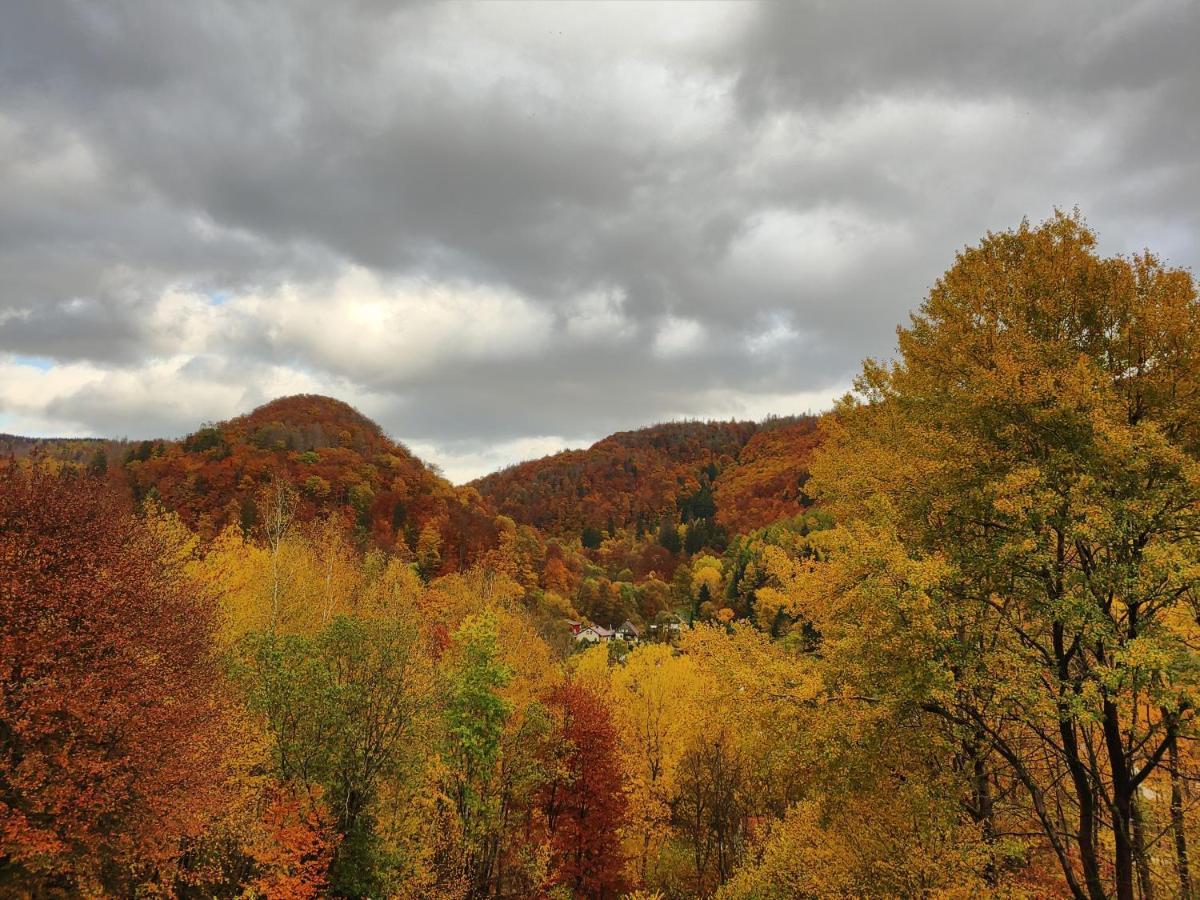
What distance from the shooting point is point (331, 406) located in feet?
445

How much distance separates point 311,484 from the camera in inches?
3241

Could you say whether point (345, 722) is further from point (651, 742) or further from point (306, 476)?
point (306, 476)

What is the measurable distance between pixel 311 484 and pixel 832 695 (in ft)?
267

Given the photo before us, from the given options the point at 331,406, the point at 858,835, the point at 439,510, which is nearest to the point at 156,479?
the point at 439,510

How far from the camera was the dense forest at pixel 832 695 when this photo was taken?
10.5m

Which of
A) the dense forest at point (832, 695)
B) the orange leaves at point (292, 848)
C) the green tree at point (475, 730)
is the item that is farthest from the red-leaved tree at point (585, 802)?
the orange leaves at point (292, 848)

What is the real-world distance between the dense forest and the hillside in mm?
51850

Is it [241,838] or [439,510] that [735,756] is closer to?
[241,838]

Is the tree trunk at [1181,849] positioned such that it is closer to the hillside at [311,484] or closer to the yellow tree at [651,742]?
the yellow tree at [651,742]

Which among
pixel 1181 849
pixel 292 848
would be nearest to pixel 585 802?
pixel 292 848

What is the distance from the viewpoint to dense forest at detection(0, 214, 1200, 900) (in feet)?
34.5

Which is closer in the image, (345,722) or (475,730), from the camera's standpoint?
(345,722)

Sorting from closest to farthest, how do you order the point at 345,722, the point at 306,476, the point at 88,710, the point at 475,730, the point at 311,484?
1. the point at 88,710
2. the point at 345,722
3. the point at 475,730
4. the point at 311,484
5. the point at 306,476

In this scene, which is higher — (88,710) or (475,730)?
(88,710)
